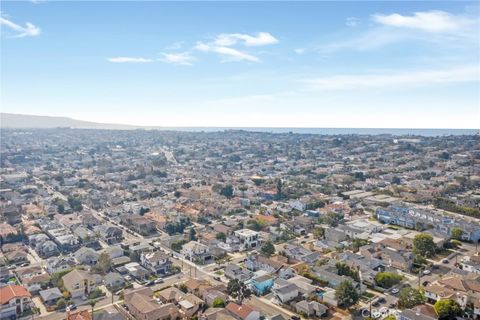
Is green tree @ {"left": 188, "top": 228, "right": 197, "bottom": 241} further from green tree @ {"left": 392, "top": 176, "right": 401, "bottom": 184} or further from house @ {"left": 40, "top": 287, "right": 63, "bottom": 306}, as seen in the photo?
green tree @ {"left": 392, "top": 176, "right": 401, "bottom": 184}

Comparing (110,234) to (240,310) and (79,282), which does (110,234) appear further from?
(240,310)

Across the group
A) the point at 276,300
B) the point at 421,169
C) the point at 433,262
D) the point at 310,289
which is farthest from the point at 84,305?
the point at 421,169

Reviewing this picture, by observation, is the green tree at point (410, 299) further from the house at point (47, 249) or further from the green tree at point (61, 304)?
the house at point (47, 249)

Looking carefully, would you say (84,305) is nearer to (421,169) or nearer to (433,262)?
(433,262)

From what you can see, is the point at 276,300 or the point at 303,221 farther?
the point at 303,221

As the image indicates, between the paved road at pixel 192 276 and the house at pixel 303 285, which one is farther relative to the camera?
the house at pixel 303 285

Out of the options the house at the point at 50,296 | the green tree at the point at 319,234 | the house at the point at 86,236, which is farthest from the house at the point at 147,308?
the green tree at the point at 319,234
